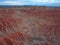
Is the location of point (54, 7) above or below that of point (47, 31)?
above

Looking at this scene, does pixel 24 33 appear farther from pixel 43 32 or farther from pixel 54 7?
pixel 54 7

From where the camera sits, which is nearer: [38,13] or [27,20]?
[27,20]

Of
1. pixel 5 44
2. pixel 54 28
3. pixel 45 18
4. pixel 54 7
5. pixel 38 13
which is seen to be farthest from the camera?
pixel 54 7

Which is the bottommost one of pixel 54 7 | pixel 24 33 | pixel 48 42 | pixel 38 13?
pixel 48 42

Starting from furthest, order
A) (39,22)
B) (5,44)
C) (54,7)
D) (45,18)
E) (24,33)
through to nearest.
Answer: (54,7) < (45,18) < (39,22) < (24,33) < (5,44)

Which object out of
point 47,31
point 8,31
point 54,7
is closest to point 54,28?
point 47,31

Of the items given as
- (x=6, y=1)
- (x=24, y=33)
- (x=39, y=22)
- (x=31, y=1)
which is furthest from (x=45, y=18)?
(x=6, y=1)
